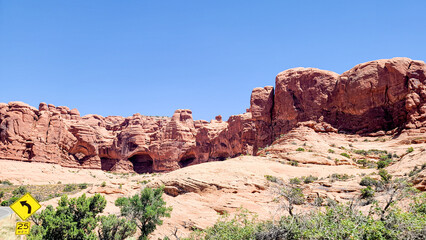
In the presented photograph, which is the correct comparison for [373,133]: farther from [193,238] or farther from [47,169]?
[47,169]

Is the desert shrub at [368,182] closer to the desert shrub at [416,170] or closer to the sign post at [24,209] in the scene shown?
the desert shrub at [416,170]

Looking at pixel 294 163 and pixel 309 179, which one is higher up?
pixel 294 163

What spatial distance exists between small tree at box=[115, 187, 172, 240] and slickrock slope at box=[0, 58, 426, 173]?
1163 inches

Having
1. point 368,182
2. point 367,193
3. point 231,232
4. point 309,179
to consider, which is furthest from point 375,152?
point 231,232

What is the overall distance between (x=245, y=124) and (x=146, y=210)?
36.6 metres

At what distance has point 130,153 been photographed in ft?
226

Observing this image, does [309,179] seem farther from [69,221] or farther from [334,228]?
[69,221]

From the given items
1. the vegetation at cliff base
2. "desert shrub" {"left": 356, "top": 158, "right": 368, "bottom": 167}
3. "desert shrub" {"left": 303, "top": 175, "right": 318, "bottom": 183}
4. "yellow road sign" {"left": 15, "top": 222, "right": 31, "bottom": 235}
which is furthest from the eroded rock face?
"yellow road sign" {"left": 15, "top": 222, "right": 31, "bottom": 235}

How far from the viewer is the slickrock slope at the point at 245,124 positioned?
37469 mm

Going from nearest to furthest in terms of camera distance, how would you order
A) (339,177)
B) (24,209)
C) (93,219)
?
1. (24,209)
2. (93,219)
3. (339,177)

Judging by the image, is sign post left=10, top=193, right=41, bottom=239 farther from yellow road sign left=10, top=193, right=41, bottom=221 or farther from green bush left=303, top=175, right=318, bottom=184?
green bush left=303, top=175, right=318, bottom=184

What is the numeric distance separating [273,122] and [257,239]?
3667 cm

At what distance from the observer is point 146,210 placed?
16.5m

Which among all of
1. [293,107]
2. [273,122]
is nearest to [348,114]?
[293,107]
